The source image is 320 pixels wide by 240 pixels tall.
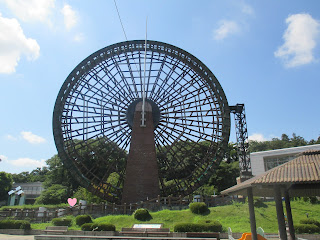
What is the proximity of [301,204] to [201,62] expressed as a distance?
14.6m

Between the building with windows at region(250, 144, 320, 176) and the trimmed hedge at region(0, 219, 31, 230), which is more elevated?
the building with windows at region(250, 144, 320, 176)

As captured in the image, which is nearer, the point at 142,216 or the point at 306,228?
the point at 306,228

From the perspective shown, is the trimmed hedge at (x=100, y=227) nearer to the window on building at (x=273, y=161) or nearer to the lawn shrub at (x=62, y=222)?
the lawn shrub at (x=62, y=222)

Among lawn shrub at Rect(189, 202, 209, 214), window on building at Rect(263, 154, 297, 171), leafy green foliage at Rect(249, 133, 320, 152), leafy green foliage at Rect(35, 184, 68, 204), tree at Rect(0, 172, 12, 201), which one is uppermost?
leafy green foliage at Rect(249, 133, 320, 152)

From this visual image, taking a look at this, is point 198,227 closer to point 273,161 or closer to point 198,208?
point 198,208

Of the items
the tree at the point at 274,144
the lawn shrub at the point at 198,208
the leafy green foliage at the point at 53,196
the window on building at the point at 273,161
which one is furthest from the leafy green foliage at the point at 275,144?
the lawn shrub at the point at 198,208

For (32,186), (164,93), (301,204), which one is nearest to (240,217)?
(301,204)

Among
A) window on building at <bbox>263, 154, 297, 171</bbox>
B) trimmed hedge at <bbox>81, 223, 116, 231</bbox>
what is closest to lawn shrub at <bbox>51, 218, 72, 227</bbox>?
trimmed hedge at <bbox>81, 223, 116, 231</bbox>

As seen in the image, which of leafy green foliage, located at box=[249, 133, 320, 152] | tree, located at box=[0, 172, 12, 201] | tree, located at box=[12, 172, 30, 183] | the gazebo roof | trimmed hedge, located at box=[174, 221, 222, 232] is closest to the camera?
the gazebo roof

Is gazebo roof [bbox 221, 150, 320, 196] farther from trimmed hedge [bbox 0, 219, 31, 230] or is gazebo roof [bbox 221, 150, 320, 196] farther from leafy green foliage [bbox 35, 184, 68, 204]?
leafy green foliage [bbox 35, 184, 68, 204]

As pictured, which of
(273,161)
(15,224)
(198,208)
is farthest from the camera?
(273,161)

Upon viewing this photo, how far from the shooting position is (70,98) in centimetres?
2492

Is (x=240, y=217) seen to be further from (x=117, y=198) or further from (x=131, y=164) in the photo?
(x=117, y=198)

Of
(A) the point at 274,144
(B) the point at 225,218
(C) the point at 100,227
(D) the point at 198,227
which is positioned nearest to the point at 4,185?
(C) the point at 100,227
